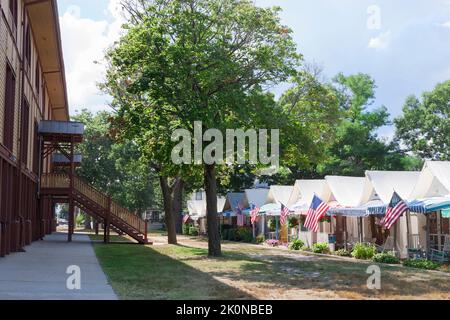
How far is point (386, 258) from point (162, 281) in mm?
11185

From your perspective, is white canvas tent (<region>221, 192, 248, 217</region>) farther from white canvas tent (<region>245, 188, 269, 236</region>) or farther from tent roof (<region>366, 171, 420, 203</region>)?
tent roof (<region>366, 171, 420, 203</region>)

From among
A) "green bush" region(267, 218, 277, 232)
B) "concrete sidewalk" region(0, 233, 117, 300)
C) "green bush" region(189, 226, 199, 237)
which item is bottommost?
"green bush" region(189, 226, 199, 237)

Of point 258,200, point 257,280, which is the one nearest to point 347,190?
point 258,200

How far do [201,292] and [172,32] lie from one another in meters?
11.9

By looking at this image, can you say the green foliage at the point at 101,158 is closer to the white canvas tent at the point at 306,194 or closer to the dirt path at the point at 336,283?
the white canvas tent at the point at 306,194

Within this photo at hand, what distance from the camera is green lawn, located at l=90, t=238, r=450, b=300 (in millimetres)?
11414

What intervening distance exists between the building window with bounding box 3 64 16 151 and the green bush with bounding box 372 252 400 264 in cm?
1485

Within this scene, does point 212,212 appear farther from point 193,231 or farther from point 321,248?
point 193,231

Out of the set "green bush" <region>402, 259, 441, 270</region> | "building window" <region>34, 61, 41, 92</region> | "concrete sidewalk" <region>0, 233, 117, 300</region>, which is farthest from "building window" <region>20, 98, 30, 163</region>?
"green bush" <region>402, 259, 441, 270</region>

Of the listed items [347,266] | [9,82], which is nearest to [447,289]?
[347,266]

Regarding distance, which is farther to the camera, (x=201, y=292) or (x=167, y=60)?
(x=167, y=60)

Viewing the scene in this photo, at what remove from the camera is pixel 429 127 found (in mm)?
52531

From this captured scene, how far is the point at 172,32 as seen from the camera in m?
20.3
